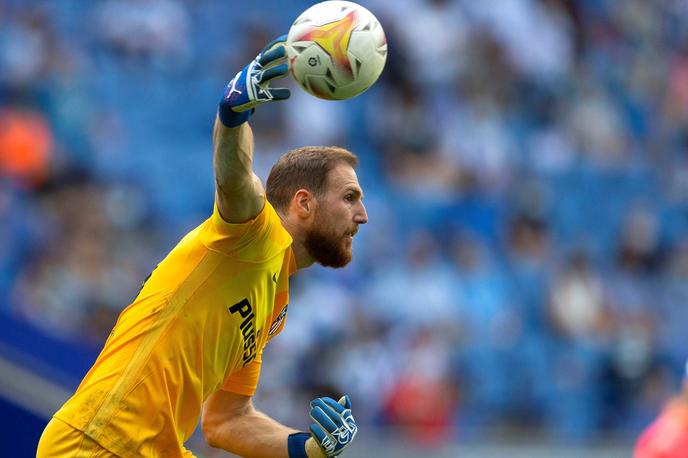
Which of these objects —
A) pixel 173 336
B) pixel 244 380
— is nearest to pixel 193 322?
pixel 173 336

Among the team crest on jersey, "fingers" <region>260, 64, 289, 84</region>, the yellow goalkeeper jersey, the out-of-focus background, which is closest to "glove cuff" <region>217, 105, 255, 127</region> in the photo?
"fingers" <region>260, 64, 289, 84</region>

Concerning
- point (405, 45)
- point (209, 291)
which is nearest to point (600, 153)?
point (405, 45)

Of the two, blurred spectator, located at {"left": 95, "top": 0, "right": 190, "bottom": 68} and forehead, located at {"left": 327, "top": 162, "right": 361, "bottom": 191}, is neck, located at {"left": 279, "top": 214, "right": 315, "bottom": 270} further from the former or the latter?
blurred spectator, located at {"left": 95, "top": 0, "right": 190, "bottom": 68}

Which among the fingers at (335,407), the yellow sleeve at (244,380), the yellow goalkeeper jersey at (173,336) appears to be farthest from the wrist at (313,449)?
the yellow goalkeeper jersey at (173,336)

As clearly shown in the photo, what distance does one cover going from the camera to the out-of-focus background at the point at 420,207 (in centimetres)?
1065

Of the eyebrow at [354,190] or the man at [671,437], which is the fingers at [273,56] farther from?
the man at [671,437]

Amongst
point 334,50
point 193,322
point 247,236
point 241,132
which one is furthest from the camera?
point 193,322

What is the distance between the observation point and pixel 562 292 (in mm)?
12547

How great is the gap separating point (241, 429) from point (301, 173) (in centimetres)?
135

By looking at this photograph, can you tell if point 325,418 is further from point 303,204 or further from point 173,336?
point 303,204

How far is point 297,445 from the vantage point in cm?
567

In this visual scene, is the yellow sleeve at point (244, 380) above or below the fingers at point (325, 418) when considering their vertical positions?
above

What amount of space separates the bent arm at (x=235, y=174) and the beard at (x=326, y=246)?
0.60 meters

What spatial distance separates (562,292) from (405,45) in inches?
141
